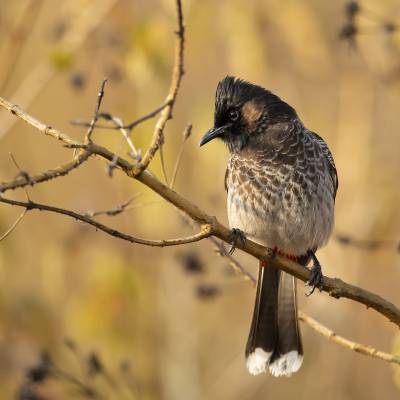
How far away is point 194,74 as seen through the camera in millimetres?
6383

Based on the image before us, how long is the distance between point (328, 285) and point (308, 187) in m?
1.08

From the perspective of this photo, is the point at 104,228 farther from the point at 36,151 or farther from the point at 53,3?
the point at 36,151

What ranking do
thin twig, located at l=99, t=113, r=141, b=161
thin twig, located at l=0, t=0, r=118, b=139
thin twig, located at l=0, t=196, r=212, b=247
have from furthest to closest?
thin twig, located at l=0, t=0, r=118, b=139 < thin twig, located at l=99, t=113, r=141, b=161 < thin twig, located at l=0, t=196, r=212, b=247

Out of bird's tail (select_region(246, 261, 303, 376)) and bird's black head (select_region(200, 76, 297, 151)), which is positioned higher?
bird's black head (select_region(200, 76, 297, 151))

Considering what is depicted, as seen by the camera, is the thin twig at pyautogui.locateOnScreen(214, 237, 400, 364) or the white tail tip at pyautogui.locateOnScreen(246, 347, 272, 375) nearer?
the thin twig at pyautogui.locateOnScreen(214, 237, 400, 364)

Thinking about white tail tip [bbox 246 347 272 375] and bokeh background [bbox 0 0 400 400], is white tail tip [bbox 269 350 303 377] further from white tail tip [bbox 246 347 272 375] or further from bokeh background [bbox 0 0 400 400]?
Result: bokeh background [bbox 0 0 400 400]

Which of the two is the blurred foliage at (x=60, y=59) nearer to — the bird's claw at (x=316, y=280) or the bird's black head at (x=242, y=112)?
the bird's black head at (x=242, y=112)

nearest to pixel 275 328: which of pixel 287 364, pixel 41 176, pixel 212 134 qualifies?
pixel 287 364

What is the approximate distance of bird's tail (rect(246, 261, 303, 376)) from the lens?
4500 millimetres

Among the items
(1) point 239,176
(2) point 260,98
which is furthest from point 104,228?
(2) point 260,98

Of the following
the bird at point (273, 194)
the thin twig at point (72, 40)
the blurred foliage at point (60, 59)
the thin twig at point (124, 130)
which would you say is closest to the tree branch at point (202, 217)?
the thin twig at point (124, 130)

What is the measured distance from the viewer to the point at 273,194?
4340 mm

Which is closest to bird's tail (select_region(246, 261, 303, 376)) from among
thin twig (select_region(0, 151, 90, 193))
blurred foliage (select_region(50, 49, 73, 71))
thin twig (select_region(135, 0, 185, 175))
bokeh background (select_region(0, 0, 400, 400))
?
bokeh background (select_region(0, 0, 400, 400))

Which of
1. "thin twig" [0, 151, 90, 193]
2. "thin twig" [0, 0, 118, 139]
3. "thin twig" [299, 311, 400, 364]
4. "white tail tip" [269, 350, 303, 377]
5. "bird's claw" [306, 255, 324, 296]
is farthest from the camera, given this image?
"thin twig" [0, 0, 118, 139]
